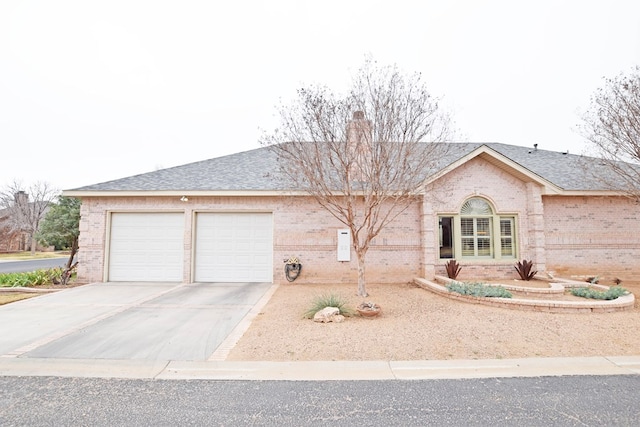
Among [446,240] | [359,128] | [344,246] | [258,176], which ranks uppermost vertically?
[359,128]

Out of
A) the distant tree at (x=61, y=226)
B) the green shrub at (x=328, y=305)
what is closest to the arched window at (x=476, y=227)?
the green shrub at (x=328, y=305)

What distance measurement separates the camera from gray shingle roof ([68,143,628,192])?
11555 millimetres

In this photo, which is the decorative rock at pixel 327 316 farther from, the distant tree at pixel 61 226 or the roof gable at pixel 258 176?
the distant tree at pixel 61 226

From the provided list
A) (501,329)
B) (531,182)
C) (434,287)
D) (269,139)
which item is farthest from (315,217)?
(531,182)

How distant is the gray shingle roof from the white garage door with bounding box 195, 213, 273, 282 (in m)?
1.20

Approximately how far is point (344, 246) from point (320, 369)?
23.6 ft

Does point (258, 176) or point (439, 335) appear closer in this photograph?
point (439, 335)

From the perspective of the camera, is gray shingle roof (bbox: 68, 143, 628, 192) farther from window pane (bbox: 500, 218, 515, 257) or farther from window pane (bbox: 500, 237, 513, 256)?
window pane (bbox: 500, 237, 513, 256)

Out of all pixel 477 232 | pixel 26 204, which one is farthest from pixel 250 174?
pixel 26 204

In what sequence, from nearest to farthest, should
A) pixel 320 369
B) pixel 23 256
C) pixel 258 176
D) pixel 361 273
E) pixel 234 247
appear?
pixel 320 369
pixel 361 273
pixel 234 247
pixel 258 176
pixel 23 256

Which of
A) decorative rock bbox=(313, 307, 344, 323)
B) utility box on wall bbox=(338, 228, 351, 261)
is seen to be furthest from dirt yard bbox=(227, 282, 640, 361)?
utility box on wall bbox=(338, 228, 351, 261)

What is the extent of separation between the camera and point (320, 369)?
173 inches

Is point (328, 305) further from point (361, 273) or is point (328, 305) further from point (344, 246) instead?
point (344, 246)

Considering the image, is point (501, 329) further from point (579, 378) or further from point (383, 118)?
point (383, 118)
